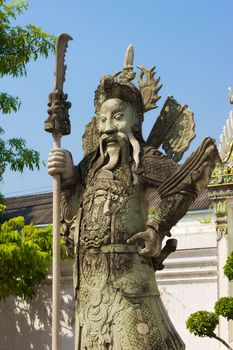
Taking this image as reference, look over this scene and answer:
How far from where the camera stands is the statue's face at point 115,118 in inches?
198

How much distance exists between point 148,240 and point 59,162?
2.58 ft

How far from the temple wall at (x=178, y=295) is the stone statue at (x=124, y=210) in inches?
278

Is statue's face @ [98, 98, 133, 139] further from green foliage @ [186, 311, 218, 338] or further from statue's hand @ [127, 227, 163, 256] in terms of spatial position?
green foliage @ [186, 311, 218, 338]

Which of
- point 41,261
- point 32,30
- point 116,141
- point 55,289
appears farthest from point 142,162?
point 32,30

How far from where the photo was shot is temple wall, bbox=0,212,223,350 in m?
11.9

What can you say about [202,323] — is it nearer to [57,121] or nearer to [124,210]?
[124,210]

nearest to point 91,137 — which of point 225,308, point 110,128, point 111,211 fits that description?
point 110,128

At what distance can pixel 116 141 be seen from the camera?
503 cm

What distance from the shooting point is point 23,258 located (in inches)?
417

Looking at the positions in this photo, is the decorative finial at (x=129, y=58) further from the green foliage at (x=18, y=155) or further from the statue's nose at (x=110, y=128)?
the green foliage at (x=18, y=155)

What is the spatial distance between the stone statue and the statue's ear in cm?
4

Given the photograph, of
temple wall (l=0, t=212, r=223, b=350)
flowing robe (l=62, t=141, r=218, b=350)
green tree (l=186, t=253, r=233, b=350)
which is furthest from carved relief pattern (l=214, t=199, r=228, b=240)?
flowing robe (l=62, t=141, r=218, b=350)

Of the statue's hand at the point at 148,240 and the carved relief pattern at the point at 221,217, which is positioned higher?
the carved relief pattern at the point at 221,217

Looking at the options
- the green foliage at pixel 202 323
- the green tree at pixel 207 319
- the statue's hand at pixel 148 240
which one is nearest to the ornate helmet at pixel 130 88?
the statue's hand at pixel 148 240
